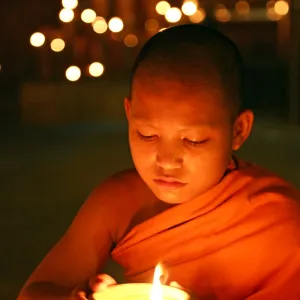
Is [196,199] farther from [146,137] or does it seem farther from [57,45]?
[57,45]

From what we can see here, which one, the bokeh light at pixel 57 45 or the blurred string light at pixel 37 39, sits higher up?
the blurred string light at pixel 37 39

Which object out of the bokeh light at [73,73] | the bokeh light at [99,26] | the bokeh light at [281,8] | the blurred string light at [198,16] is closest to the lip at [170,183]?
the bokeh light at [73,73]

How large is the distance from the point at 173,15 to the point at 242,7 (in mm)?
2294

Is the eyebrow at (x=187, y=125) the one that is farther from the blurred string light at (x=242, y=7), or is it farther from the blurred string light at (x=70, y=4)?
the blurred string light at (x=242, y=7)

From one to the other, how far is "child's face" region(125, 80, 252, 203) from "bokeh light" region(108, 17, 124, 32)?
652 centimetres

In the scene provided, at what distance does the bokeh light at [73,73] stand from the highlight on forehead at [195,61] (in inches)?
247

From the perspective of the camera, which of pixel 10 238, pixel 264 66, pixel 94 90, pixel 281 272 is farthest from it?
pixel 264 66

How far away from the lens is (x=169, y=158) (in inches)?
47.3

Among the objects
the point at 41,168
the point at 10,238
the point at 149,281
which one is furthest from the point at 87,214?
the point at 41,168

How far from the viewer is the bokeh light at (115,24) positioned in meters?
7.68

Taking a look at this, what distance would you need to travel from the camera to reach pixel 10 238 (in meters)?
2.93

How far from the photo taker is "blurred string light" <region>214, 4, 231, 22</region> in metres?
9.33

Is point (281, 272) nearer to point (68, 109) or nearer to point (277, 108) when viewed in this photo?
point (68, 109)

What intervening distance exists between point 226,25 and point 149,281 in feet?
27.3
